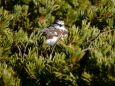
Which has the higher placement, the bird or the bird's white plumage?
the bird

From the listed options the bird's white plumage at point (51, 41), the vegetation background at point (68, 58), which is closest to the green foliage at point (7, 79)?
the vegetation background at point (68, 58)

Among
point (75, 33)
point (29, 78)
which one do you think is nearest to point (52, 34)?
point (75, 33)

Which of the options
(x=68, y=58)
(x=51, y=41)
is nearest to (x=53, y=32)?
(x=51, y=41)

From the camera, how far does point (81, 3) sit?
2.79m

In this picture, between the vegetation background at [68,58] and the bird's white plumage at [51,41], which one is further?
the bird's white plumage at [51,41]

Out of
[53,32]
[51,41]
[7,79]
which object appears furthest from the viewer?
[53,32]

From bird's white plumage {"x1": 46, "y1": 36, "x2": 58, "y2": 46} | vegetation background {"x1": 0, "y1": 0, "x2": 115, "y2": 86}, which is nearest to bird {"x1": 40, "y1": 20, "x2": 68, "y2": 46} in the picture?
bird's white plumage {"x1": 46, "y1": 36, "x2": 58, "y2": 46}

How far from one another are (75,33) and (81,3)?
3.97 feet

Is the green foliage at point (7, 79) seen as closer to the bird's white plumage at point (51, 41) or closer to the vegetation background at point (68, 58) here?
the vegetation background at point (68, 58)

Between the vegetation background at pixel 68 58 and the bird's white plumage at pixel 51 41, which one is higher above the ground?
the vegetation background at pixel 68 58

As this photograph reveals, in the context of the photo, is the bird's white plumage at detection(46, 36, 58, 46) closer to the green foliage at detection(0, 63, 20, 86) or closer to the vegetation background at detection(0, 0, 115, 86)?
the vegetation background at detection(0, 0, 115, 86)

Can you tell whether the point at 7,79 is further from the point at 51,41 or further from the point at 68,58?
the point at 51,41

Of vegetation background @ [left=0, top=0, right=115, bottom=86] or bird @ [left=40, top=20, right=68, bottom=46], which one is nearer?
vegetation background @ [left=0, top=0, right=115, bottom=86]

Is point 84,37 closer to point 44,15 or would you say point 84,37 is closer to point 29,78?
point 29,78
